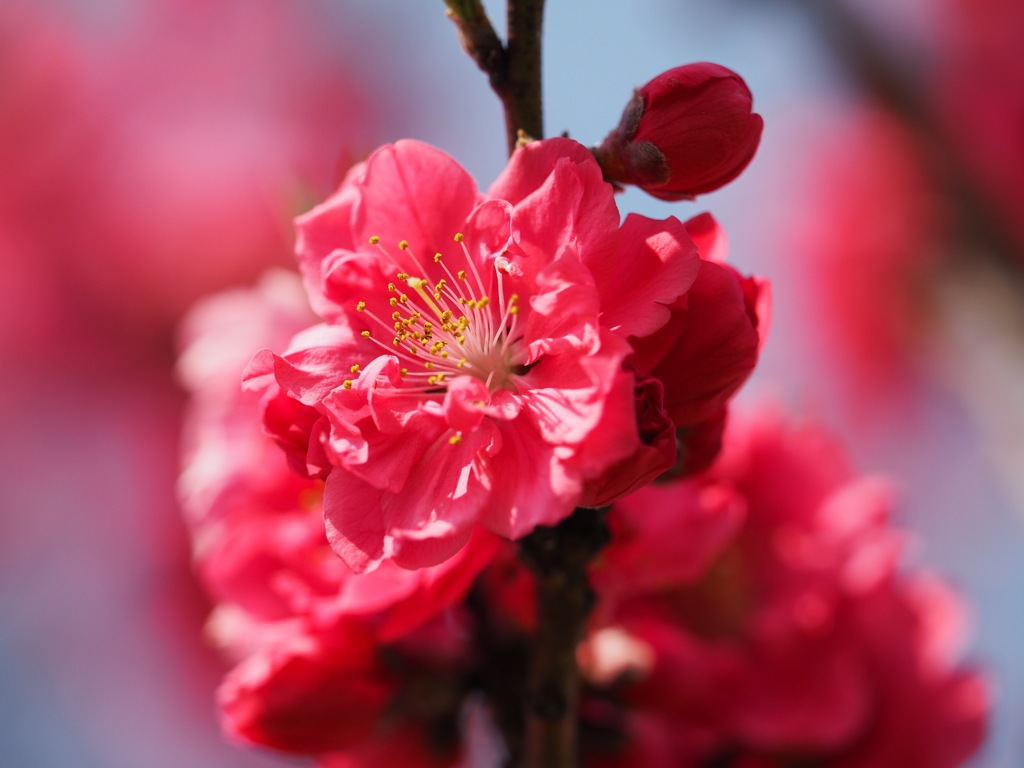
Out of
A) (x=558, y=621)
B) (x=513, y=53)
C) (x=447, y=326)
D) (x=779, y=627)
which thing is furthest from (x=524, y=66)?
(x=779, y=627)

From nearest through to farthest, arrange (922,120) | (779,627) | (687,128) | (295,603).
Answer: (687,128) → (295,603) → (779,627) → (922,120)

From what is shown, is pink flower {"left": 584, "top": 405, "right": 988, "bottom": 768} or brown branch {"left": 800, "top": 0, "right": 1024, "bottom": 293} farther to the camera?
brown branch {"left": 800, "top": 0, "right": 1024, "bottom": 293}

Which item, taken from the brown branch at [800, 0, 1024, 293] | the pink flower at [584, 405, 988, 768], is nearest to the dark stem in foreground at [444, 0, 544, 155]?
the pink flower at [584, 405, 988, 768]

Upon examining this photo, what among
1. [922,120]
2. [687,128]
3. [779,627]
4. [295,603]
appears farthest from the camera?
[922,120]

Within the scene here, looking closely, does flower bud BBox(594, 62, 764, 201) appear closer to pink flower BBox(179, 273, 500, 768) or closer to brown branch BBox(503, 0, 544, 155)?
brown branch BBox(503, 0, 544, 155)

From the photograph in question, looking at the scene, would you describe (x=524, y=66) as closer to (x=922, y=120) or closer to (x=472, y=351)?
(x=472, y=351)

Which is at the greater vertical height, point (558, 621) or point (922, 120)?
point (558, 621)
